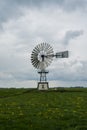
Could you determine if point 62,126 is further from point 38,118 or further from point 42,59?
point 42,59

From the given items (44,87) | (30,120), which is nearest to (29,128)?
(30,120)

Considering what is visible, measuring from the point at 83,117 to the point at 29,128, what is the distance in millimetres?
7434

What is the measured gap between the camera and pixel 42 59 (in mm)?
98250

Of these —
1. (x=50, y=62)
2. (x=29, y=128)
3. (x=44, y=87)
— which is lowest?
(x=29, y=128)

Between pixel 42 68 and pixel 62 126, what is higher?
pixel 42 68

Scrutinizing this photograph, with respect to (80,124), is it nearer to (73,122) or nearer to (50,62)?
(73,122)

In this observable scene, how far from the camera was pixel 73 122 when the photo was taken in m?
28.2

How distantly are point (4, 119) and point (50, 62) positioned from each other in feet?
231

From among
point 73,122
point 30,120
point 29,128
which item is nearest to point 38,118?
point 30,120

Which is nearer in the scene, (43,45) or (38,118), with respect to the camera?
(38,118)

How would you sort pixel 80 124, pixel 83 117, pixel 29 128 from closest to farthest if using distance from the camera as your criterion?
pixel 29 128 < pixel 80 124 < pixel 83 117

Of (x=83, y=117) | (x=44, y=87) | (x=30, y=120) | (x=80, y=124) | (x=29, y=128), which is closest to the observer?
(x=29, y=128)

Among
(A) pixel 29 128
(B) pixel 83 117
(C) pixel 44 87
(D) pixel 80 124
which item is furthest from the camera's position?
(C) pixel 44 87

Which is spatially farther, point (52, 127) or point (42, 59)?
point (42, 59)
